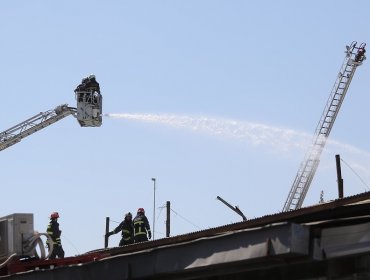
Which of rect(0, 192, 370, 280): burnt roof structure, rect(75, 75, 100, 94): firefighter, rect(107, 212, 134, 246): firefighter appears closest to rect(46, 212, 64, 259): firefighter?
rect(107, 212, 134, 246): firefighter

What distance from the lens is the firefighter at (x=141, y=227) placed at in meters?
19.2

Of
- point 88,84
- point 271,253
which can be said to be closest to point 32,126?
point 88,84

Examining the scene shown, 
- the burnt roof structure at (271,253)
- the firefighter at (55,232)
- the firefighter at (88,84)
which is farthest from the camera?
the firefighter at (88,84)

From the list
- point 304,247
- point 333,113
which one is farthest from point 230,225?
point 333,113

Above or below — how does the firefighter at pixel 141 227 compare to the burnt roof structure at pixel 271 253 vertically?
above

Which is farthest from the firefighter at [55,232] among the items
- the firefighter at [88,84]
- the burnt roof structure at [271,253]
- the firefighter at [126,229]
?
the firefighter at [88,84]

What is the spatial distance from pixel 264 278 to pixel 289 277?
44 centimetres

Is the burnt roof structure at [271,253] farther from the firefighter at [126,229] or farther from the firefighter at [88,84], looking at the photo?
the firefighter at [88,84]

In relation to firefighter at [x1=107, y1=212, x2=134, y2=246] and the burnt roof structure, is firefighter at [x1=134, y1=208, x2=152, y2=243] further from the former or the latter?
the burnt roof structure

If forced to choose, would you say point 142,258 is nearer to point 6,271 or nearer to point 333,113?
point 6,271

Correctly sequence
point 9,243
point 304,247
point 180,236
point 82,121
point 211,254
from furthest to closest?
point 82,121 → point 9,243 → point 180,236 → point 211,254 → point 304,247

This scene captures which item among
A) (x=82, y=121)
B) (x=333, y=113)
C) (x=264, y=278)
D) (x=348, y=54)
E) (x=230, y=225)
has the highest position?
(x=348, y=54)

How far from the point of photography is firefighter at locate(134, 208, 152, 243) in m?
19.2

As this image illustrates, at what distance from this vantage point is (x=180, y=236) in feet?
43.1
